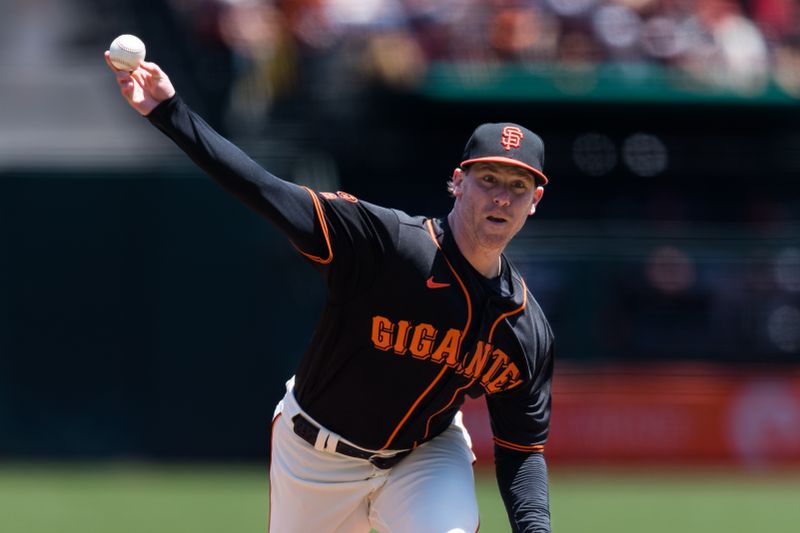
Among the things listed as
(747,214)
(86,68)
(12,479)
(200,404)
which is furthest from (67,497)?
(747,214)

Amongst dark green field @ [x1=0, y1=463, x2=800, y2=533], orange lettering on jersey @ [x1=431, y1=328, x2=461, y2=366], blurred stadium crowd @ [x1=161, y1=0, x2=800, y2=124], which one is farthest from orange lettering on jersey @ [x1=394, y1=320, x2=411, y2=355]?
blurred stadium crowd @ [x1=161, y1=0, x2=800, y2=124]

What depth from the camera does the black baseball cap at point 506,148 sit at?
182 inches

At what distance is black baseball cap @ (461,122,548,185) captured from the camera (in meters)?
4.63

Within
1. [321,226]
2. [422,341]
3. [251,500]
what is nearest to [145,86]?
[321,226]

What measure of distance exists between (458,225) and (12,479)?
7.48 m

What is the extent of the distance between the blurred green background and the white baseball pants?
5.21 m

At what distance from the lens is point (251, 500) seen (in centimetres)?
1023

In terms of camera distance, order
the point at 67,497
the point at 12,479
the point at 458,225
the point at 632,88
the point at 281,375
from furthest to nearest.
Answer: the point at 632,88, the point at 281,375, the point at 12,479, the point at 67,497, the point at 458,225

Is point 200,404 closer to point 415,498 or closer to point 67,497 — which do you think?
point 67,497

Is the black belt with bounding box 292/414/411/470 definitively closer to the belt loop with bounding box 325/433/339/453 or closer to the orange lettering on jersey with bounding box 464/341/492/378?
the belt loop with bounding box 325/433/339/453

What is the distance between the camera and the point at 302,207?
446 cm

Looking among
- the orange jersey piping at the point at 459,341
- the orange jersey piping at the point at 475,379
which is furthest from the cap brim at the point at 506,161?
the orange jersey piping at the point at 475,379

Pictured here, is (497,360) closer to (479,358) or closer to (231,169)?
(479,358)

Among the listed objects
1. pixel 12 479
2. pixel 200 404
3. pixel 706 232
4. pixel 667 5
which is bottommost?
pixel 12 479
